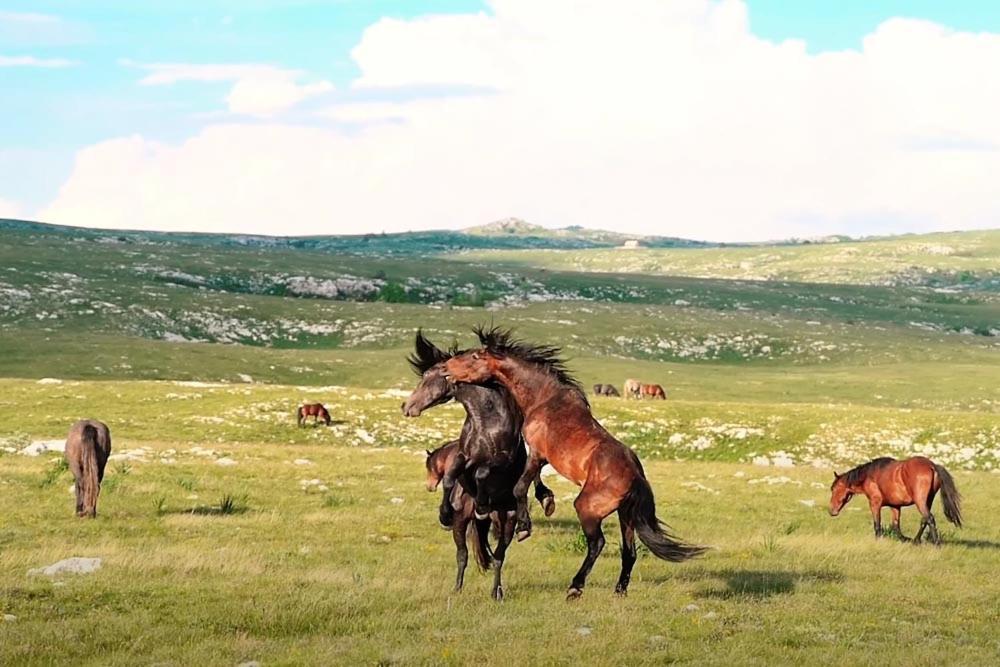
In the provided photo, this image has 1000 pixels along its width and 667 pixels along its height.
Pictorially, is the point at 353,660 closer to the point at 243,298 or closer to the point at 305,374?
the point at 305,374

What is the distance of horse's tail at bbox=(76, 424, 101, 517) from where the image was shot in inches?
A: 840

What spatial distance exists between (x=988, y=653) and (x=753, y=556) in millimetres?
7836

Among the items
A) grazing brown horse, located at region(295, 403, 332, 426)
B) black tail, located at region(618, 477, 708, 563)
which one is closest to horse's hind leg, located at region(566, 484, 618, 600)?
black tail, located at region(618, 477, 708, 563)

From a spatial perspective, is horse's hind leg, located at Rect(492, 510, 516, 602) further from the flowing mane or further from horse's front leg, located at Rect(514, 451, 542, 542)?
the flowing mane

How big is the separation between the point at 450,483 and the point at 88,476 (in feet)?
33.4

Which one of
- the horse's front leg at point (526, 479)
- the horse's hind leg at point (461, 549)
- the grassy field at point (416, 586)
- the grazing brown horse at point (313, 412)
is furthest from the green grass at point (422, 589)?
the grazing brown horse at point (313, 412)

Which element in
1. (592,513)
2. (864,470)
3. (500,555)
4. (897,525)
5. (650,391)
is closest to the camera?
(592,513)

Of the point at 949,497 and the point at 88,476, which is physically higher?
the point at 88,476

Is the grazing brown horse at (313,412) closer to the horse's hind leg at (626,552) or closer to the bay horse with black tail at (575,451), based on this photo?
the bay horse with black tail at (575,451)

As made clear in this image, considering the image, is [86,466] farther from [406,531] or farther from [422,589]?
[422,589]

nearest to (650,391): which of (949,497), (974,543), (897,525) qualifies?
(897,525)

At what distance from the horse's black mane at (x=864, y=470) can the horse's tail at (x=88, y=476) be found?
16.8m

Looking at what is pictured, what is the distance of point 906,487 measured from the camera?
73.9 ft

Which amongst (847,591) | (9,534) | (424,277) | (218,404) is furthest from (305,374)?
(424,277)
